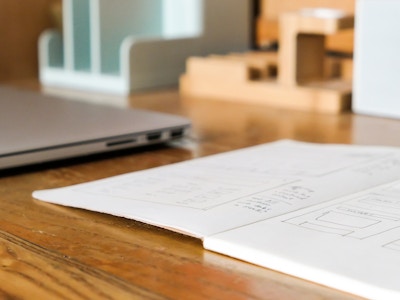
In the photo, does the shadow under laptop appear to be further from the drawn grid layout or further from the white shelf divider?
the white shelf divider

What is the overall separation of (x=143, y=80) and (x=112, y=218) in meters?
0.75

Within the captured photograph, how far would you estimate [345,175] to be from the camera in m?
0.70

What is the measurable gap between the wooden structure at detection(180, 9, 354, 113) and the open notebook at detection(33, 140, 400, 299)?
0.33 metres

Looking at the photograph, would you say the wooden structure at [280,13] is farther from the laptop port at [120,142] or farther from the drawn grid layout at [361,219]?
the drawn grid layout at [361,219]

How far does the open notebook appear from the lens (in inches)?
19.2

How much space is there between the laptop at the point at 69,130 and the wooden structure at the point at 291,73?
0.29 meters

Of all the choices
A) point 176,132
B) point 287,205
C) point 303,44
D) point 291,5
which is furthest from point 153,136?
point 291,5

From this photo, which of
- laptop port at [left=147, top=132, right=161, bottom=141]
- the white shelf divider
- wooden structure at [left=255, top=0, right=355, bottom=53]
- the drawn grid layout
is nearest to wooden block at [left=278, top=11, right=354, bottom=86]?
wooden structure at [left=255, top=0, right=355, bottom=53]

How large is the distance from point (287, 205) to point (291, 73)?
60 centimetres

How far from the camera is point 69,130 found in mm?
826

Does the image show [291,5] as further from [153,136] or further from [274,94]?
[153,136]

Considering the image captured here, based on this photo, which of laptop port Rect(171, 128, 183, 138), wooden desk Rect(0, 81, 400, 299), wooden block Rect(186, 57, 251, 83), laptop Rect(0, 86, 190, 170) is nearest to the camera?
wooden desk Rect(0, 81, 400, 299)

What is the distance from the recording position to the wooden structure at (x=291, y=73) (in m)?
1.13

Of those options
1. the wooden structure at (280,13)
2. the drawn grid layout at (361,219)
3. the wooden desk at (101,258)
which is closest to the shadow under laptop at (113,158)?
the wooden desk at (101,258)
